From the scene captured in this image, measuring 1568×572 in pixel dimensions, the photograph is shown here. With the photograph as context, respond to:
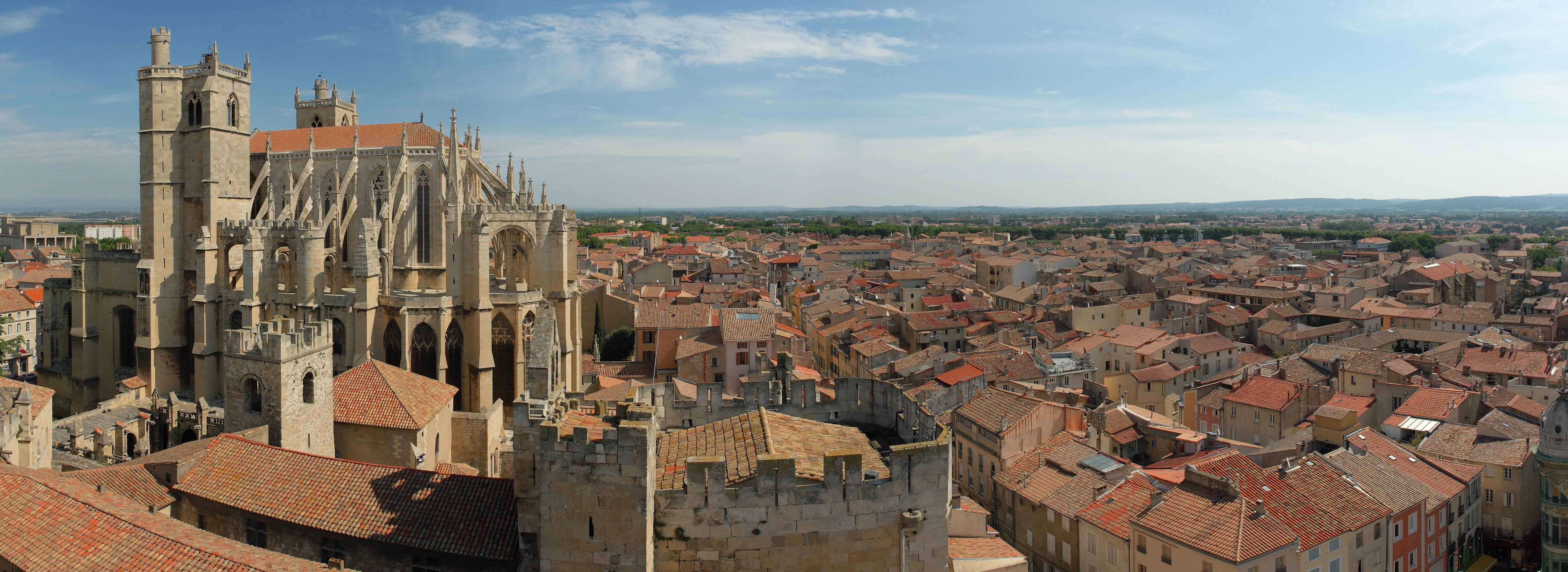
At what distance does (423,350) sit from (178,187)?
16650 millimetres

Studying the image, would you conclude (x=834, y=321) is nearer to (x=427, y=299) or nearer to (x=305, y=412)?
(x=427, y=299)

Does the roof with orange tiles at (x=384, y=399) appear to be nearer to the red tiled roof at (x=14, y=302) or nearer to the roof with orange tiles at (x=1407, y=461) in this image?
the roof with orange tiles at (x=1407, y=461)

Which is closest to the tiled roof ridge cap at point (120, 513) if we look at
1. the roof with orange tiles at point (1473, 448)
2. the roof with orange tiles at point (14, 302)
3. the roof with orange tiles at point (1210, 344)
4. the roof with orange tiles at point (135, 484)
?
the roof with orange tiles at point (135, 484)

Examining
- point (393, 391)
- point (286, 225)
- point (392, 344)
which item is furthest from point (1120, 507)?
point (286, 225)

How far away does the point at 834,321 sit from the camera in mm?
73188

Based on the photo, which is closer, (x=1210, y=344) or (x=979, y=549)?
(x=979, y=549)

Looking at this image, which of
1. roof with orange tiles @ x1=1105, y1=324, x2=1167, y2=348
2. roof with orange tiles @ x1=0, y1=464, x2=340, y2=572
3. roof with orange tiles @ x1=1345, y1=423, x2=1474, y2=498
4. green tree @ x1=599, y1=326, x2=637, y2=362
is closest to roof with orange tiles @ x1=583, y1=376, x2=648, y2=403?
green tree @ x1=599, y1=326, x2=637, y2=362

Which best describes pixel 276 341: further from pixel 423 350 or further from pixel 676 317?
pixel 676 317

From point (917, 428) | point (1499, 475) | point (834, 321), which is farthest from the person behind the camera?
point (834, 321)

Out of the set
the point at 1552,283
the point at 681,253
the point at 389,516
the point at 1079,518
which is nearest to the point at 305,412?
the point at 389,516

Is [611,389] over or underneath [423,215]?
underneath

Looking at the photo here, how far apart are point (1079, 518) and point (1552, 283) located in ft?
399

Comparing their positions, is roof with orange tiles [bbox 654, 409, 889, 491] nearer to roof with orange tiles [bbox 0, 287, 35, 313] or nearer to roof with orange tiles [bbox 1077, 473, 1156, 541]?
roof with orange tiles [bbox 1077, 473, 1156, 541]

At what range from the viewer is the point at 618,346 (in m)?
61.2
